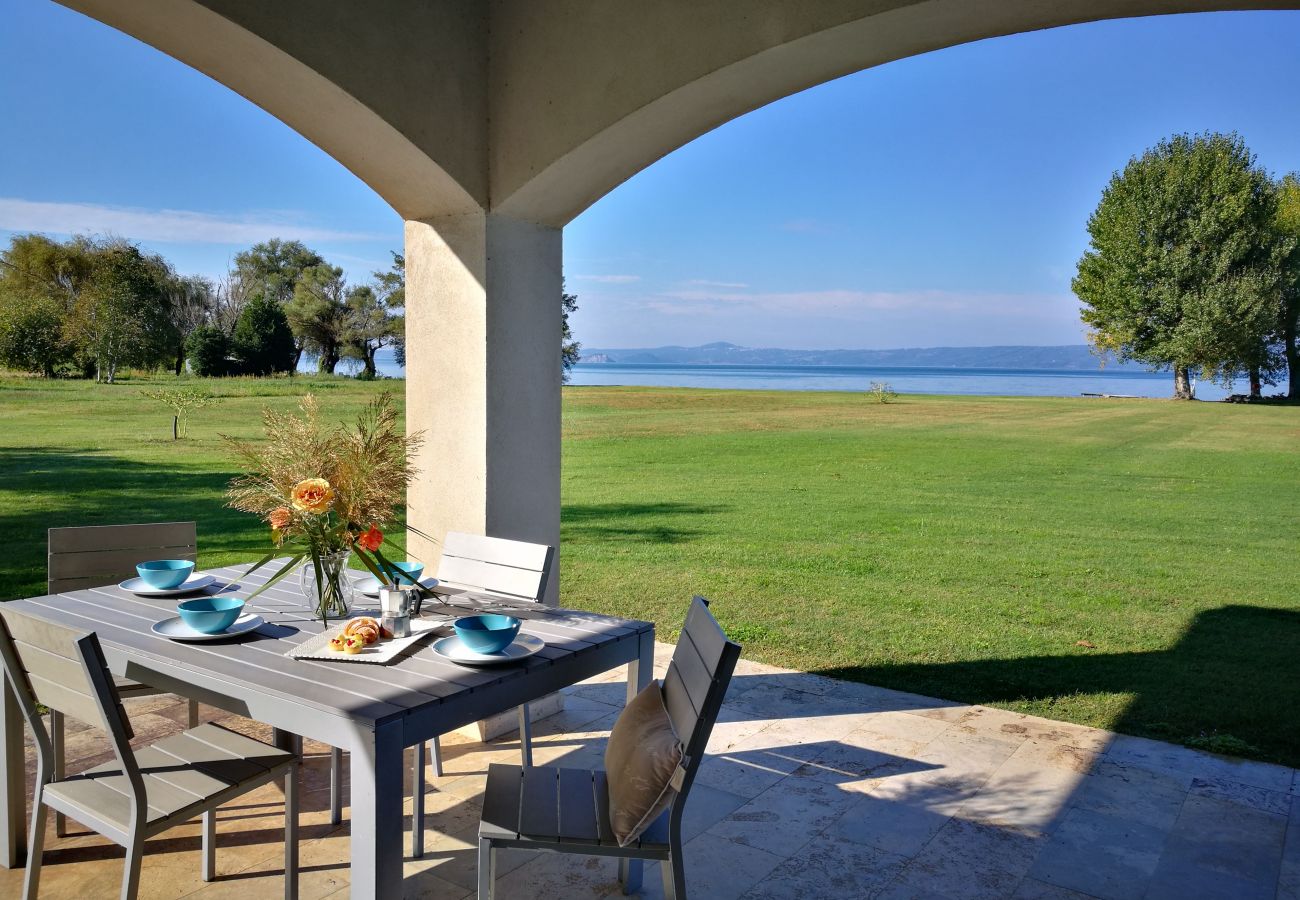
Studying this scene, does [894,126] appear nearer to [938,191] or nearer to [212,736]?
[938,191]

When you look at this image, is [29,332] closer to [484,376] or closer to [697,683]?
[484,376]

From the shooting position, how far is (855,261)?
134 feet

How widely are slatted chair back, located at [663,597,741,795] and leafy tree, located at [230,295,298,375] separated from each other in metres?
7.10

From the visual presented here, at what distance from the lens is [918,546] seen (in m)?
7.94

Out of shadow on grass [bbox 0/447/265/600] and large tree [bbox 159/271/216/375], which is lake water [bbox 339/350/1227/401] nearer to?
large tree [bbox 159/271/216/375]

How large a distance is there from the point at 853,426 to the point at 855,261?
75.2 feet

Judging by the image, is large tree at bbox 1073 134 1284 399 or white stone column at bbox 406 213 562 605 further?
large tree at bbox 1073 134 1284 399

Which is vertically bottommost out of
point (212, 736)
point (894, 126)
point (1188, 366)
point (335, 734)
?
point (212, 736)

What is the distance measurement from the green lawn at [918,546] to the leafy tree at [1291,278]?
9.83m

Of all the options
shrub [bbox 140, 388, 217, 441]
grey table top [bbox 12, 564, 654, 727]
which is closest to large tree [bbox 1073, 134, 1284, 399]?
shrub [bbox 140, 388, 217, 441]

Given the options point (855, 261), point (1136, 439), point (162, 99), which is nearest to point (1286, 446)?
point (1136, 439)

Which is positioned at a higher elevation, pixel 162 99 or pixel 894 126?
pixel 894 126

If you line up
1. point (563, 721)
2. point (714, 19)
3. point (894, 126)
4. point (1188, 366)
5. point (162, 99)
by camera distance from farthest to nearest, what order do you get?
1. point (894, 126)
2. point (1188, 366)
3. point (162, 99)
4. point (563, 721)
5. point (714, 19)

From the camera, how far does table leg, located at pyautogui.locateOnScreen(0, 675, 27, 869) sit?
2.29m
